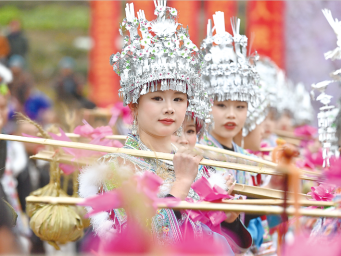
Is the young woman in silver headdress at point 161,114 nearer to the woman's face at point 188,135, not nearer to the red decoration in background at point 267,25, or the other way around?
the woman's face at point 188,135

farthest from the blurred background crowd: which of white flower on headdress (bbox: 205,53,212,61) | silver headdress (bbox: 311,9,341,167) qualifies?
white flower on headdress (bbox: 205,53,212,61)

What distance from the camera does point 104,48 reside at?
1162cm

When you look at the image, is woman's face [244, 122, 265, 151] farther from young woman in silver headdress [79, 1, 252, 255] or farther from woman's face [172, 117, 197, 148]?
young woman in silver headdress [79, 1, 252, 255]

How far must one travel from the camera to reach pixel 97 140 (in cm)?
279

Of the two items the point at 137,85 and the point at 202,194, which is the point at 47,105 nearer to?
the point at 137,85

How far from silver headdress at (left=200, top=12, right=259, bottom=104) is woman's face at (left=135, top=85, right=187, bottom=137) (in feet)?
3.28

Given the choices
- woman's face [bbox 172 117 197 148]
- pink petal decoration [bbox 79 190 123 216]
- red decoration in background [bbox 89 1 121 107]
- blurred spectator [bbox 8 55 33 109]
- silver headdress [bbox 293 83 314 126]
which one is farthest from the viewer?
red decoration in background [bbox 89 1 121 107]

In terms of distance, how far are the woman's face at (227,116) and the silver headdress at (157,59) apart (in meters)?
0.81

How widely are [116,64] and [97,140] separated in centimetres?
48

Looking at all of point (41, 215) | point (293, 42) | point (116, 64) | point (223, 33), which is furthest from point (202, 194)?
point (293, 42)

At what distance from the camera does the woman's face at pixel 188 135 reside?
9.46ft

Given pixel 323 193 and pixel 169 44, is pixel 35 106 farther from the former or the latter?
pixel 323 193

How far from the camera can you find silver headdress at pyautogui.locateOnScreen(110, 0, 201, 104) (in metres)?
2.37

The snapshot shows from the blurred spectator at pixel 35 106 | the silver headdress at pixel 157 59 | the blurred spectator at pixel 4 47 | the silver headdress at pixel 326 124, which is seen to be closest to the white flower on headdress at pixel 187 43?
the silver headdress at pixel 157 59
